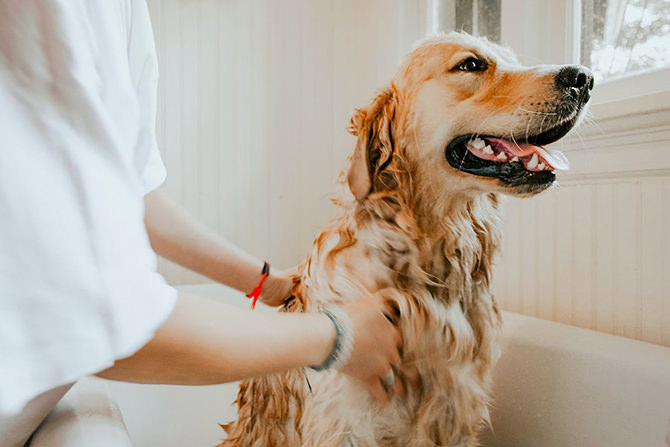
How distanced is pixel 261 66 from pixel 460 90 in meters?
1.70

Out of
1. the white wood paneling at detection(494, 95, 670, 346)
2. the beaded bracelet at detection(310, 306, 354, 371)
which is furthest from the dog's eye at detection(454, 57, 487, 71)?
the beaded bracelet at detection(310, 306, 354, 371)

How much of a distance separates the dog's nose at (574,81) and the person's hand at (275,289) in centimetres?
68

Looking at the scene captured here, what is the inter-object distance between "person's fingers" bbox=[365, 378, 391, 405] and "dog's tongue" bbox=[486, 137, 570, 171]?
16.3 inches

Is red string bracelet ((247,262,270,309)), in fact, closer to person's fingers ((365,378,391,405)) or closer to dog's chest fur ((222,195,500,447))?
dog's chest fur ((222,195,500,447))

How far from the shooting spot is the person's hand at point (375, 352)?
0.65 m

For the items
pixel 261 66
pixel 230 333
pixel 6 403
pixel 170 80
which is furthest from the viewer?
pixel 261 66

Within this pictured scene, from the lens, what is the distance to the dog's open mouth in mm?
700

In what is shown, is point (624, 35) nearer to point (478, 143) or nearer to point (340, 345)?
point (478, 143)

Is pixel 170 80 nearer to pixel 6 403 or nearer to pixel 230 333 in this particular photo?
pixel 230 333

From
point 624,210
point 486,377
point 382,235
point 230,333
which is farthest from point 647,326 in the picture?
point 230,333

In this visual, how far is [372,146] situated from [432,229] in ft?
0.60

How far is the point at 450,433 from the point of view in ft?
2.51

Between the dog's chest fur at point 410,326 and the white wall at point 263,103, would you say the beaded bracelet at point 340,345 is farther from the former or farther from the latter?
the white wall at point 263,103

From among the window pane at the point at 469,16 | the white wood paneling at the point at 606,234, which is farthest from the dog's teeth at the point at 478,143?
the window pane at the point at 469,16
